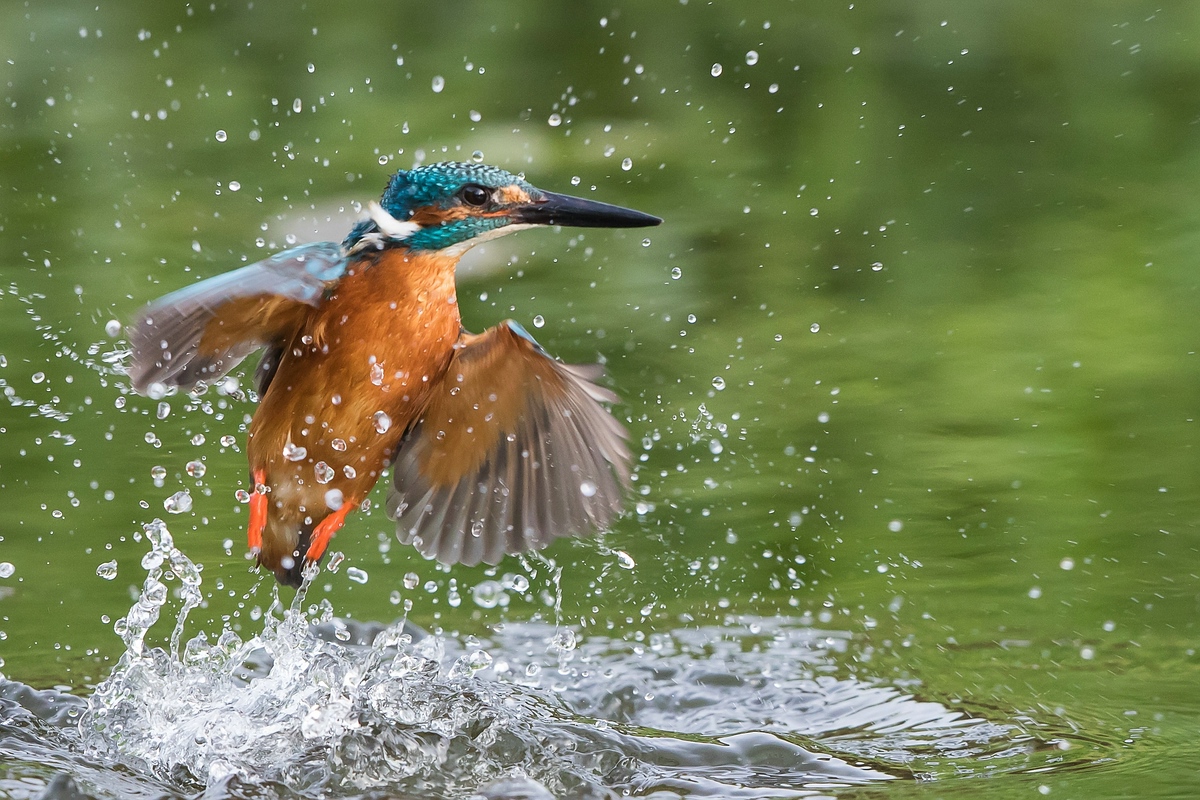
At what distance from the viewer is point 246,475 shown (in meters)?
3.94

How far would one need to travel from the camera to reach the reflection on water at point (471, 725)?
2.37 m

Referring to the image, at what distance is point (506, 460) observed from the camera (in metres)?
2.98

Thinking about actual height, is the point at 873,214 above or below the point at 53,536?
above

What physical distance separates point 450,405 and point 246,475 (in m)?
1.31

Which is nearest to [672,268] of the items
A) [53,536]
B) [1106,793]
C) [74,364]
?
[74,364]

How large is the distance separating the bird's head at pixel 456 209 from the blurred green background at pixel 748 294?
Answer: 969mm

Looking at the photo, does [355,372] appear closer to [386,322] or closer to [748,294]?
[386,322]

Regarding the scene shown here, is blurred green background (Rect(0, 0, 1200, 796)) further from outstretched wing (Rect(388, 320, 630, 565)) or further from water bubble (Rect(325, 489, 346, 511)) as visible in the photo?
water bubble (Rect(325, 489, 346, 511))

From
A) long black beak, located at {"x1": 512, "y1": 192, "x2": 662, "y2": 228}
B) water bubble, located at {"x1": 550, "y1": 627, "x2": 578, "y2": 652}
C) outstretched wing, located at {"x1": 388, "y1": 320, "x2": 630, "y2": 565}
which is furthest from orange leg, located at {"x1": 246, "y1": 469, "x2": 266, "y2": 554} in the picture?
long black beak, located at {"x1": 512, "y1": 192, "x2": 662, "y2": 228}

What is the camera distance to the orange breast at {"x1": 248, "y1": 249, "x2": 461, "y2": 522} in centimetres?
261

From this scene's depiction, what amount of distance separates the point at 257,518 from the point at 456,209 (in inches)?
28.3

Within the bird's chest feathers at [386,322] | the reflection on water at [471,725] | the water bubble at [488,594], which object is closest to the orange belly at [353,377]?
the bird's chest feathers at [386,322]

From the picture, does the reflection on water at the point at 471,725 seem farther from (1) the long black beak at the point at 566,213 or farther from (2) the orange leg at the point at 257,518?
(1) the long black beak at the point at 566,213

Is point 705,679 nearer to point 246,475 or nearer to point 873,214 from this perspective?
point 246,475
